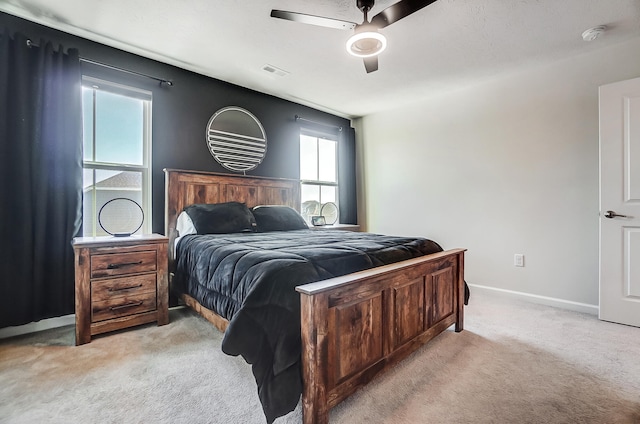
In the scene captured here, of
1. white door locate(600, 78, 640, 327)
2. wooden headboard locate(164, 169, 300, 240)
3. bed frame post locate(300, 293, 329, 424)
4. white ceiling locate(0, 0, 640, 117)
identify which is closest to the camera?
bed frame post locate(300, 293, 329, 424)

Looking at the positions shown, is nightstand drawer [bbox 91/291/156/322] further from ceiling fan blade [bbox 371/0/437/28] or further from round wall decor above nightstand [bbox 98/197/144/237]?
ceiling fan blade [bbox 371/0/437/28]

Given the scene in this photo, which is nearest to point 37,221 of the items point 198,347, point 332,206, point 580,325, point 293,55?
point 198,347

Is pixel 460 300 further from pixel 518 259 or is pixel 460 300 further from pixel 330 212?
pixel 330 212

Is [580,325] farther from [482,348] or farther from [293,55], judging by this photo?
[293,55]

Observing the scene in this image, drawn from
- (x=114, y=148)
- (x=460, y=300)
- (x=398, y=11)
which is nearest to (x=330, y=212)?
(x=460, y=300)

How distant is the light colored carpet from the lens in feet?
4.59

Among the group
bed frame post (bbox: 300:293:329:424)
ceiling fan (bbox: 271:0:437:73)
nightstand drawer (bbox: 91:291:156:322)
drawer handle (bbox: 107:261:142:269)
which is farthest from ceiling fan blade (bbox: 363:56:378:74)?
nightstand drawer (bbox: 91:291:156:322)

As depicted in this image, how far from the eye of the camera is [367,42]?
6.63 feet

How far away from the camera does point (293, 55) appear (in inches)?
113

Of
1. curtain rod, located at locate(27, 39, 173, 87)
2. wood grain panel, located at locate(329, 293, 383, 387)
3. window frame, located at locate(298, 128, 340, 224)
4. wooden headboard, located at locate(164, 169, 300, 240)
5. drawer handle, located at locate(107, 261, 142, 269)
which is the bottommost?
wood grain panel, located at locate(329, 293, 383, 387)

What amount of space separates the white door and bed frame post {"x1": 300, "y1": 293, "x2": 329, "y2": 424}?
8.94 ft

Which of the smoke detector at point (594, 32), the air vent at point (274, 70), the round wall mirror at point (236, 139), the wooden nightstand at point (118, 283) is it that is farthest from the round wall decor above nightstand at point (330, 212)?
the smoke detector at point (594, 32)

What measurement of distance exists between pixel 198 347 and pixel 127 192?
1.71 meters

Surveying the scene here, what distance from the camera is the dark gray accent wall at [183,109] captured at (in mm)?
2623
